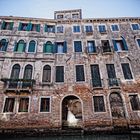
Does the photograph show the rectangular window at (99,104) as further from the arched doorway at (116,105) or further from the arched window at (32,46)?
the arched window at (32,46)

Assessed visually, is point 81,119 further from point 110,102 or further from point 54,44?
point 54,44

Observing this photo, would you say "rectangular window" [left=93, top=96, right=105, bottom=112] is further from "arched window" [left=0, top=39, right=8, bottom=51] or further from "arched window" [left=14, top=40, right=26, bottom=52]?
"arched window" [left=0, top=39, right=8, bottom=51]

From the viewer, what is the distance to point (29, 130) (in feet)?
35.8

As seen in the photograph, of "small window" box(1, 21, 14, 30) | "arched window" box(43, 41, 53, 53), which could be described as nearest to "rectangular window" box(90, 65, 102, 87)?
"arched window" box(43, 41, 53, 53)

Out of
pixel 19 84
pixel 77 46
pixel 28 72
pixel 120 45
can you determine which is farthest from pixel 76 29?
pixel 19 84

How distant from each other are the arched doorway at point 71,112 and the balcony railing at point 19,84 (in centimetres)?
317

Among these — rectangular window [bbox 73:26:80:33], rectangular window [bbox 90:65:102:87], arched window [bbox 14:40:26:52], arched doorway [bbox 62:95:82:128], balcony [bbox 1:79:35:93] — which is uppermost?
rectangular window [bbox 73:26:80:33]

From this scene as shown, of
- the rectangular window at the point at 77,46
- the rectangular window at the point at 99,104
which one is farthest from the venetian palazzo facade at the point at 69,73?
the rectangular window at the point at 77,46

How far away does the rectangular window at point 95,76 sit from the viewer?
13.2 meters

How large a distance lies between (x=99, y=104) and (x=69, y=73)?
149 inches

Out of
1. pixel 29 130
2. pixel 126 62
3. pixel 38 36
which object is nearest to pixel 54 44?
pixel 38 36

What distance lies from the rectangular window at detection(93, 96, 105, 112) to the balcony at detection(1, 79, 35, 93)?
17.9 ft

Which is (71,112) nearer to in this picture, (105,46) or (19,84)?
(19,84)

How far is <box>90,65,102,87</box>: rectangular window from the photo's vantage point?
13227 millimetres
